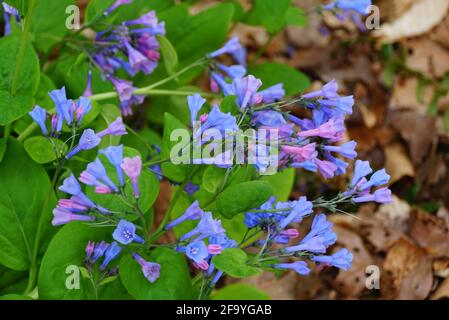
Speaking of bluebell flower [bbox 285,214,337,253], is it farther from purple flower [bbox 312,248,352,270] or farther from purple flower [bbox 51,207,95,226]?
purple flower [bbox 51,207,95,226]

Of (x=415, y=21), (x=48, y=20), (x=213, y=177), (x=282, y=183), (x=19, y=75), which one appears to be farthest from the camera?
(x=415, y=21)

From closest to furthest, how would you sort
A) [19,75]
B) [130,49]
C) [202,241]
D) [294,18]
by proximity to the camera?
[202,241], [19,75], [130,49], [294,18]

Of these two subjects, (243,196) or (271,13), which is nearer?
(243,196)

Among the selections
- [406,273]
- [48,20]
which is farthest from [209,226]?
[406,273]

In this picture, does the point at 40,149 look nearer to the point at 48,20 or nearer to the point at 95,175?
the point at 95,175

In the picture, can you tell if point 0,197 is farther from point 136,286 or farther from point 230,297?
point 230,297

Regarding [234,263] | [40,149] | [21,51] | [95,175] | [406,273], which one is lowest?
[406,273]

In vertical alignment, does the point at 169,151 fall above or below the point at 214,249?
above
